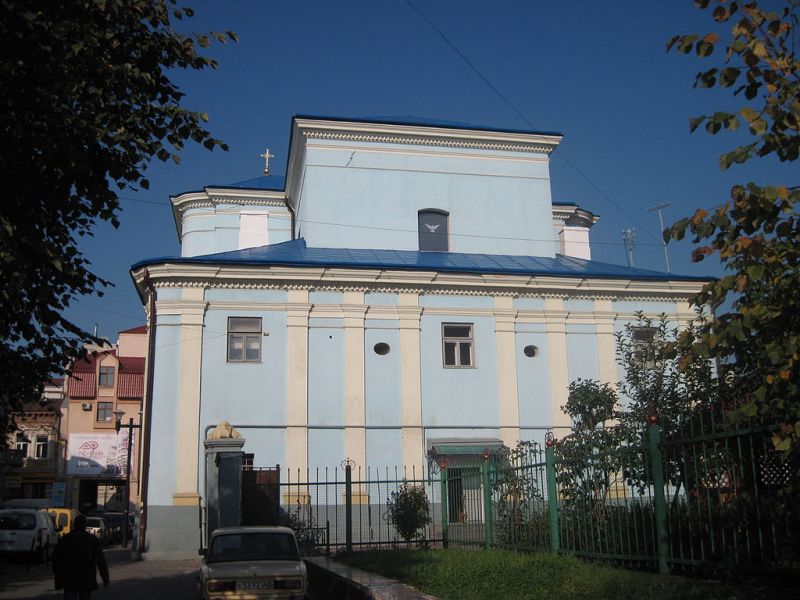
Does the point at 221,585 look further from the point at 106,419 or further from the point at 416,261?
the point at 106,419

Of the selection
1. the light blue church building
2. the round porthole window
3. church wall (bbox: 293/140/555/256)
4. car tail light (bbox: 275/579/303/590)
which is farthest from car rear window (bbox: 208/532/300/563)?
church wall (bbox: 293/140/555/256)

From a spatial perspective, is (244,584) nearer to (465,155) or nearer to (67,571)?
(67,571)

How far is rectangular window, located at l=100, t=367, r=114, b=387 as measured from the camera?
2219 inches

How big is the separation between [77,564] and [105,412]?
4836cm

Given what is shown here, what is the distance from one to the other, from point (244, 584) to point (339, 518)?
1214cm

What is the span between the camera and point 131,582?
58.1 ft

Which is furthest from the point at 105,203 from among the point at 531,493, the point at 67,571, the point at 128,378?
the point at 128,378

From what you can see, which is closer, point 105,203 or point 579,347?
point 105,203

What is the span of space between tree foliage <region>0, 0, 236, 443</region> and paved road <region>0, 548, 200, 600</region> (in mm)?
6412

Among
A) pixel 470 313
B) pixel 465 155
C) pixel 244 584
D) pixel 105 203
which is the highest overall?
pixel 465 155

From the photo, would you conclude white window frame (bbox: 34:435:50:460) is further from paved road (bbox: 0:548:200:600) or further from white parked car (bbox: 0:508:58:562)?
paved road (bbox: 0:548:200:600)

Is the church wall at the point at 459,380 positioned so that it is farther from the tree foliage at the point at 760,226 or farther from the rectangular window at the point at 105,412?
the rectangular window at the point at 105,412

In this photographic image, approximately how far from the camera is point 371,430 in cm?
2445

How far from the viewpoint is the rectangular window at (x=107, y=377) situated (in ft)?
185
